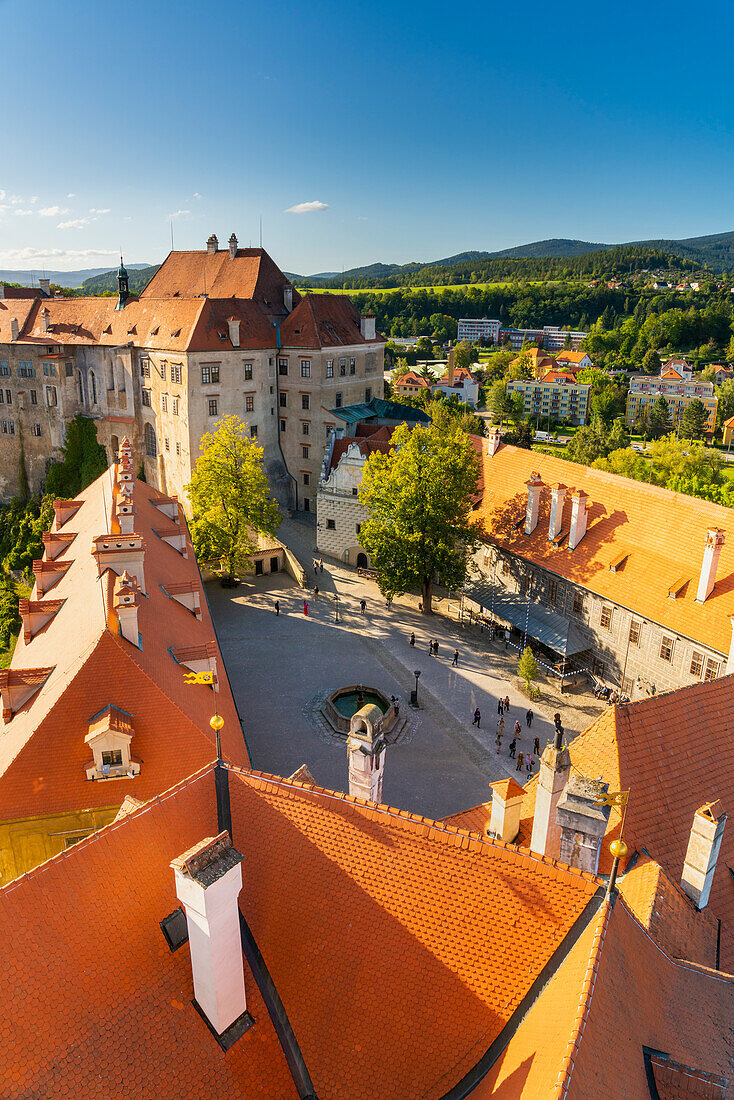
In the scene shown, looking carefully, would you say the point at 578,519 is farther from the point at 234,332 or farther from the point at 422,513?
the point at 234,332

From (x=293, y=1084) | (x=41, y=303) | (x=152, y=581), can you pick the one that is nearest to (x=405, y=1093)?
(x=293, y=1084)

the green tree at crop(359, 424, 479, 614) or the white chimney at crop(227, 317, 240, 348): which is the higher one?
the white chimney at crop(227, 317, 240, 348)

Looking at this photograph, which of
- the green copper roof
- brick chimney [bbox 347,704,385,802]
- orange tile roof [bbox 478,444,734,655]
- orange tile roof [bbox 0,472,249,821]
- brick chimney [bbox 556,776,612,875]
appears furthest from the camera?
the green copper roof

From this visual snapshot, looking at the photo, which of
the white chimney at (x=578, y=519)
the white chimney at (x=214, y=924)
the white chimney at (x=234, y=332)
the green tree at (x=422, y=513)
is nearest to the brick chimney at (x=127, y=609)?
the white chimney at (x=214, y=924)

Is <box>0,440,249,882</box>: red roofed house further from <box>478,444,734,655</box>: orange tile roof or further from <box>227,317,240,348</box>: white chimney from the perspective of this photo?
<box>227,317,240,348</box>: white chimney

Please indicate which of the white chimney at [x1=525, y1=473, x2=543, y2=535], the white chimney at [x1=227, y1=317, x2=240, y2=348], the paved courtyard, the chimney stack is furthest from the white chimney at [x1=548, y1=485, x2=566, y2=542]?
the chimney stack

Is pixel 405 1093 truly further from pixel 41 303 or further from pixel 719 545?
pixel 41 303

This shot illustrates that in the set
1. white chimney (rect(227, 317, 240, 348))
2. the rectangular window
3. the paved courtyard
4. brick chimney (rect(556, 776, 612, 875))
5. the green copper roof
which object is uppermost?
white chimney (rect(227, 317, 240, 348))
